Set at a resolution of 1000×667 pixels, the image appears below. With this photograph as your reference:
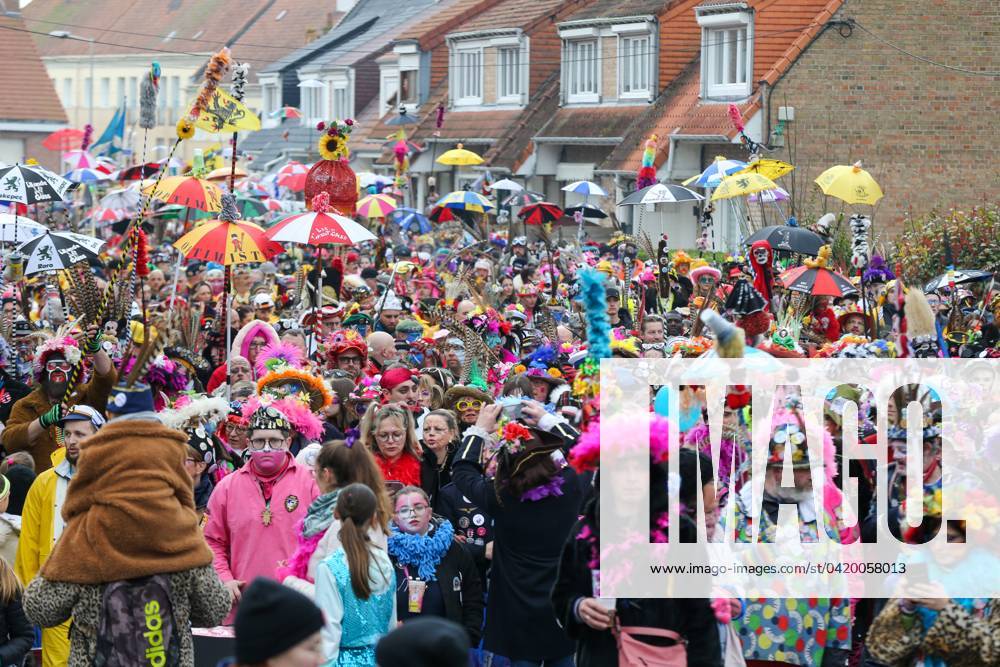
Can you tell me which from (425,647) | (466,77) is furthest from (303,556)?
(466,77)

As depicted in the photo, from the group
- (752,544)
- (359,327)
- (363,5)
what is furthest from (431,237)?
(363,5)

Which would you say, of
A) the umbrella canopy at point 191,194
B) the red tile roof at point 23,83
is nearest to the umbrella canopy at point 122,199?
the umbrella canopy at point 191,194

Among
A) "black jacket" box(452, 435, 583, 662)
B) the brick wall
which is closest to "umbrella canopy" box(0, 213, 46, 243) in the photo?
"black jacket" box(452, 435, 583, 662)

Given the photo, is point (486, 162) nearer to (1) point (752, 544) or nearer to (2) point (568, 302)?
(2) point (568, 302)

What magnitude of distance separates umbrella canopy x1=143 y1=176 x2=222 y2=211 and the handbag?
34.7 ft

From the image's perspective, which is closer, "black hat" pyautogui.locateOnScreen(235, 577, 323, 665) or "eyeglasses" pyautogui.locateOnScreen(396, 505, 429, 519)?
"black hat" pyautogui.locateOnScreen(235, 577, 323, 665)

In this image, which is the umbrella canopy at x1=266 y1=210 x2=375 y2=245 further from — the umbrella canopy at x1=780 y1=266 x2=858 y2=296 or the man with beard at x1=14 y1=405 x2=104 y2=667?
the man with beard at x1=14 y1=405 x2=104 y2=667

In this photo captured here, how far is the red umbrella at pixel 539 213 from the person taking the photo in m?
25.0

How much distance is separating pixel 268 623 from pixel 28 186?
37.9ft

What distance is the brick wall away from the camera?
1244 inches

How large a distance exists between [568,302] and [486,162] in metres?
22.2

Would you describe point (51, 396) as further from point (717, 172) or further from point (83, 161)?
point (83, 161)

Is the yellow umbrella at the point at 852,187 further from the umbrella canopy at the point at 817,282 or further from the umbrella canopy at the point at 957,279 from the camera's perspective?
the umbrella canopy at the point at 817,282

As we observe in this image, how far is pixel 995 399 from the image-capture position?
8062 mm
